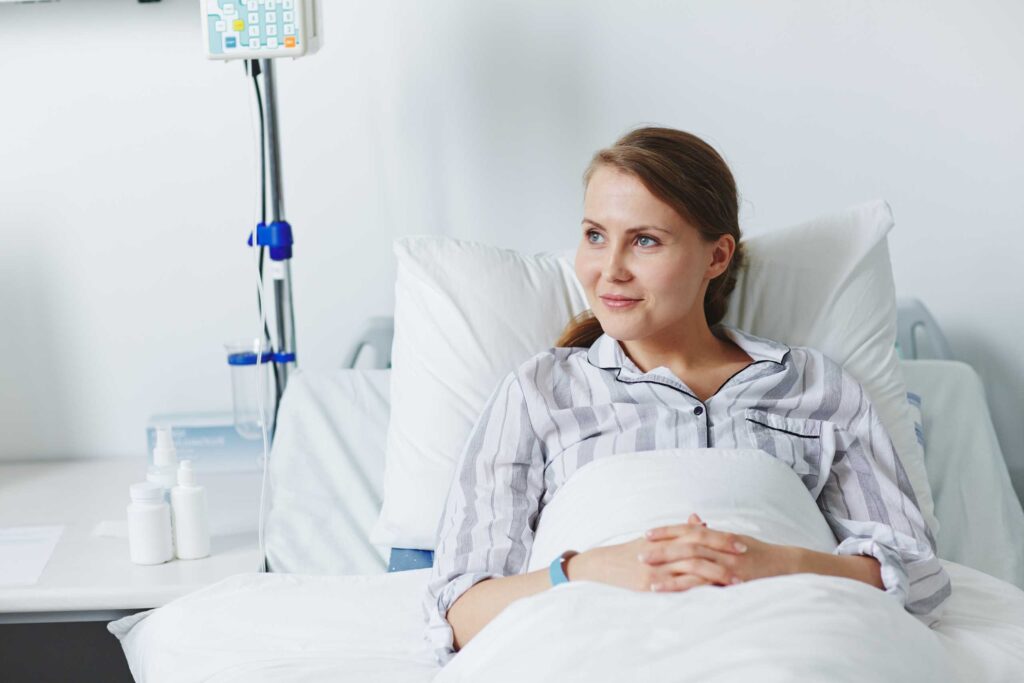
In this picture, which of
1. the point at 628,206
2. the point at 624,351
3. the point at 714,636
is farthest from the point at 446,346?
the point at 714,636

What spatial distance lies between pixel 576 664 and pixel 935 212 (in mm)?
1384

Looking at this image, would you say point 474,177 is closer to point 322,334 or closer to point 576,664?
point 322,334

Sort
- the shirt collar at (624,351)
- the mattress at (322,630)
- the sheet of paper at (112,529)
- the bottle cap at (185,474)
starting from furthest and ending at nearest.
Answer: the sheet of paper at (112,529) → the bottle cap at (185,474) → the shirt collar at (624,351) → the mattress at (322,630)

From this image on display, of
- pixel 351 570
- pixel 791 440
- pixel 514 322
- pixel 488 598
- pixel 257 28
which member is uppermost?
pixel 257 28

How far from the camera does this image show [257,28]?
176 centimetres

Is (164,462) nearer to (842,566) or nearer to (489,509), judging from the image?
(489,509)

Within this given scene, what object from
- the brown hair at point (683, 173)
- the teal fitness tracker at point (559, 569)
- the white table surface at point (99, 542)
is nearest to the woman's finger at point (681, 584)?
the teal fitness tracker at point (559, 569)

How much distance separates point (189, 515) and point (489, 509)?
1.56 ft

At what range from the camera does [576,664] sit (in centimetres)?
107

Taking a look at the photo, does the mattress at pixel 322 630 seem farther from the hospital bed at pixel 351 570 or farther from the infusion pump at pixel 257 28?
the infusion pump at pixel 257 28

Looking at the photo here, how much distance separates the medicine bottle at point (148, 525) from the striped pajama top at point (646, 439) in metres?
0.43

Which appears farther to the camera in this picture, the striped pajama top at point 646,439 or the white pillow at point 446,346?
the white pillow at point 446,346

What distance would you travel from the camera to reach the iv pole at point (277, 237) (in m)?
1.87

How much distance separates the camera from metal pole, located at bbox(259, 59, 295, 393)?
186cm
